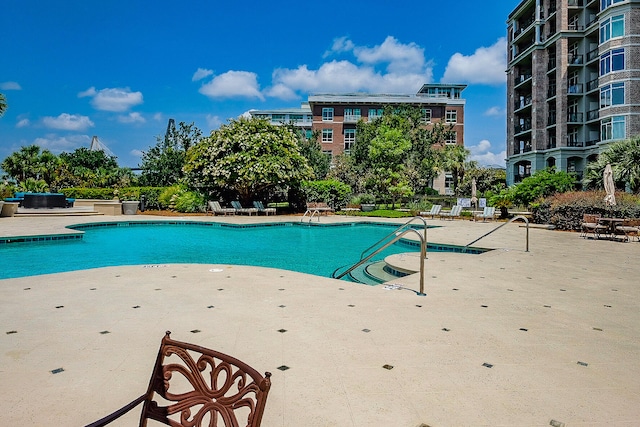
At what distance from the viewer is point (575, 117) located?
3152 centimetres

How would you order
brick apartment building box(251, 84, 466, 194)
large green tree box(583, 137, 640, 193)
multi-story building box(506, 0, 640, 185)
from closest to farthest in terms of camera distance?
large green tree box(583, 137, 640, 193), multi-story building box(506, 0, 640, 185), brick apartment building box(251, 84, 466, 194)

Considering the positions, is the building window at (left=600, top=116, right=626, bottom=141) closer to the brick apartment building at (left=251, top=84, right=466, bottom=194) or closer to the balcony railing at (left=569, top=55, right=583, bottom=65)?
the balcony railing at (left=569, top=55, right=583, bottom=65)

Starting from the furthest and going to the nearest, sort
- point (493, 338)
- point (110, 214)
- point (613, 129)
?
point (613, 129), point (110, 214), point (493, 338)

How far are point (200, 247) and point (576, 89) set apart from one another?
1288 inches

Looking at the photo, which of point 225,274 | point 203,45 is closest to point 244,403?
point 225,274

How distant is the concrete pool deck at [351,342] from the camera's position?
108 inches

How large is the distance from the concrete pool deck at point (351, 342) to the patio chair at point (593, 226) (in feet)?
20.8

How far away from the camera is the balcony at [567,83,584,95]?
3112cm

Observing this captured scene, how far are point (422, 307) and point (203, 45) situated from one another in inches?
1358

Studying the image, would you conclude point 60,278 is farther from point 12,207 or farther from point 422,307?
point 12,207

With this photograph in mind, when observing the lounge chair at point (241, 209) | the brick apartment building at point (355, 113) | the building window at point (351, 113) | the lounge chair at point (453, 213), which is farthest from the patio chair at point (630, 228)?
the building window at point (351, 113)

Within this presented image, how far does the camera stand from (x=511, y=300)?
5.60 meters

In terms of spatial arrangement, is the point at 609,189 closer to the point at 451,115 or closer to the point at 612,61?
the point at 612,61

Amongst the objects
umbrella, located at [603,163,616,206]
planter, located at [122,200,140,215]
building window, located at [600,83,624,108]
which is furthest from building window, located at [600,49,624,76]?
planter, located at [122,200,140,215]
